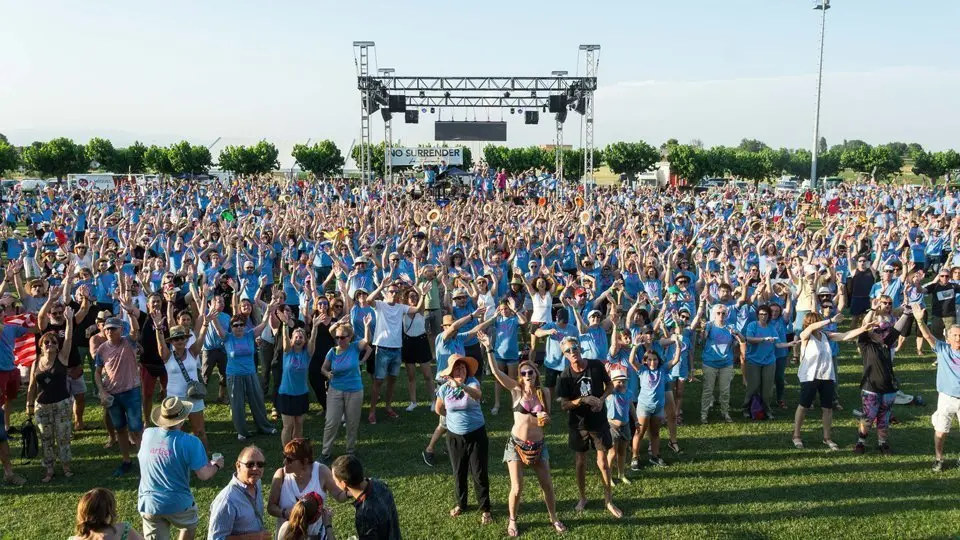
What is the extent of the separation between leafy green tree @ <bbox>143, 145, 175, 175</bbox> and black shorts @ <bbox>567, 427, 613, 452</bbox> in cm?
5275

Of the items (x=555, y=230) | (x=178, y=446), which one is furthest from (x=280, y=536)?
(x=555, y=230)

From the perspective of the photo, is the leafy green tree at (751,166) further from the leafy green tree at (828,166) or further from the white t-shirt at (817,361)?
the white t-shirt at (817,361)

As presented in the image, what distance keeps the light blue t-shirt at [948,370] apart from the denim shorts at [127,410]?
7681 mm

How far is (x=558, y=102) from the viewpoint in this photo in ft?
95.7

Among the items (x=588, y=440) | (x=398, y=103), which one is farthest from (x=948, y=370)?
(x=398, y=103)

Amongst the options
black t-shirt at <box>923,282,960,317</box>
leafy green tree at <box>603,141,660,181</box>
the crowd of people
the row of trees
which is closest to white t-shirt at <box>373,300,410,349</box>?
the crowd of people

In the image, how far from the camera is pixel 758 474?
646cm

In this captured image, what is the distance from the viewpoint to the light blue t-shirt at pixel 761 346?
775 cm

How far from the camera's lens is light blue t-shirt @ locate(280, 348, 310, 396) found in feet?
21.4

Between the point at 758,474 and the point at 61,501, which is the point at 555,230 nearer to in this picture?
the point at 758,474

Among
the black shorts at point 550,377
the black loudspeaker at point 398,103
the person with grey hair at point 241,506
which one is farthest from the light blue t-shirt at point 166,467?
the black loudspeaker at point 398,103

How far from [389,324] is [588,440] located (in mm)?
3038

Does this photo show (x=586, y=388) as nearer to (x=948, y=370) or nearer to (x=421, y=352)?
(x=421, y=352)

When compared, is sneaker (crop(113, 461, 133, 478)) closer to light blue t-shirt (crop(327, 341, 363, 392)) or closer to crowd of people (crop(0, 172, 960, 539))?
crowd of people (crop(0, 172, 960, 539))
